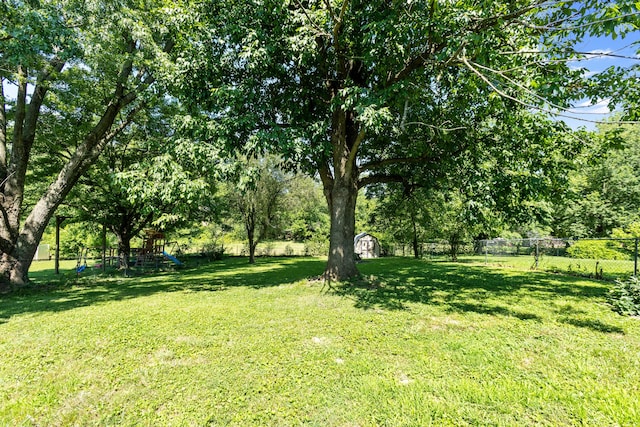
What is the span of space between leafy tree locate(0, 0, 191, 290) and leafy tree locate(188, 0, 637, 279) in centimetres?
207

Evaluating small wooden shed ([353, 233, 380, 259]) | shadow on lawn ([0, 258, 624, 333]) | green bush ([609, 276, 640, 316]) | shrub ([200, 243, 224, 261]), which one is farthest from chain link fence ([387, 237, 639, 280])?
shrub ([200, 243, 224, 261])

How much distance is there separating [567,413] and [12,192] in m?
14.2

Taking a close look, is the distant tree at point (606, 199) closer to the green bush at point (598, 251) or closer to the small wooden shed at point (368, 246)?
the green bush at point (598, 251)

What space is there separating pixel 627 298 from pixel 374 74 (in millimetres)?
6991

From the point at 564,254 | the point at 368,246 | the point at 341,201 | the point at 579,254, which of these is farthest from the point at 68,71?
the point at 564,254

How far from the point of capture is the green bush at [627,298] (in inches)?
205

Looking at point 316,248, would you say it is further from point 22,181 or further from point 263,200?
point 22,181

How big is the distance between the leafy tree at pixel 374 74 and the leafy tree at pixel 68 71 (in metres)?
2.07

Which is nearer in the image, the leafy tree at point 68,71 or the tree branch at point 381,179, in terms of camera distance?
the leafy tree at point 68,71

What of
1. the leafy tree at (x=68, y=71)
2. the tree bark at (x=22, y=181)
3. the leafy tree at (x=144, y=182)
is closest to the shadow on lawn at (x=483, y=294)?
the leafy tree at (x=144, y=182)

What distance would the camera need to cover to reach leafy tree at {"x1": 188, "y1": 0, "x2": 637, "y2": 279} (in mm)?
4816

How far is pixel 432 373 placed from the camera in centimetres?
307

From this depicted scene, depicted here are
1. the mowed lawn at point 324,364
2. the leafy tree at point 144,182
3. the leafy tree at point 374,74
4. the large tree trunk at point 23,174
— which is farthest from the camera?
the large tree trunk at point 23,174

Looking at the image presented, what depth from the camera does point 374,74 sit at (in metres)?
7.20
